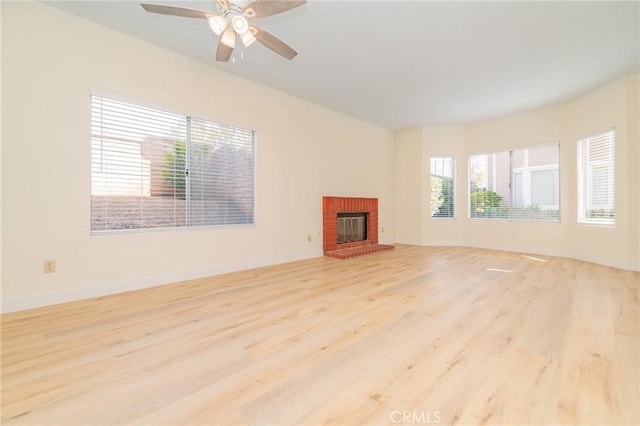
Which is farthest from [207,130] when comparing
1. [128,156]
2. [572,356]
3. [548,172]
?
[548,172]

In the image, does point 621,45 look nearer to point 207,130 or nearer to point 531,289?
point 531,289

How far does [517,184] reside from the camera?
572 cm

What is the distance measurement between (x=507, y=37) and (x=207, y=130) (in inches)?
148

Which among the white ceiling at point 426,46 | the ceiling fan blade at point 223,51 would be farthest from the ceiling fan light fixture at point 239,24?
the white ceiling at point 426,46

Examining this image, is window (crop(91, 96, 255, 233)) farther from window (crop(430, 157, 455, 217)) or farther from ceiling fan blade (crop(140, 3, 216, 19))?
window (crop(430, 157, 455, 217))

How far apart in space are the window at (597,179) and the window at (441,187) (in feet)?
7.53

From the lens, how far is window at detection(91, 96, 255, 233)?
2945mm

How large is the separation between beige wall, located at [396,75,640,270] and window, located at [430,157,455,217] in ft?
0.56

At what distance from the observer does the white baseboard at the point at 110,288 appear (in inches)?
97.3

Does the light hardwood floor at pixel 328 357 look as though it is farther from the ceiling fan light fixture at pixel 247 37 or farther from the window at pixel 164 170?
the ceiling fan light fixture at pixel 247 37

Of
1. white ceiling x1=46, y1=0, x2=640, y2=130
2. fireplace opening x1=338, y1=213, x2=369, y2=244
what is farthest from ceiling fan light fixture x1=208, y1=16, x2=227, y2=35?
fireplace opening x1=338, y1=213, x2=369, y2=244

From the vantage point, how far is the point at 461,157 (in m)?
6.46

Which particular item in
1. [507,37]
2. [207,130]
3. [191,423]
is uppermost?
[507,37]

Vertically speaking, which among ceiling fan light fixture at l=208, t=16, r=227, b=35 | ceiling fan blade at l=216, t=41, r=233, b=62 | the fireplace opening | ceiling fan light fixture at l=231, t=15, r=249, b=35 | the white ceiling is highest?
the white ceiling
